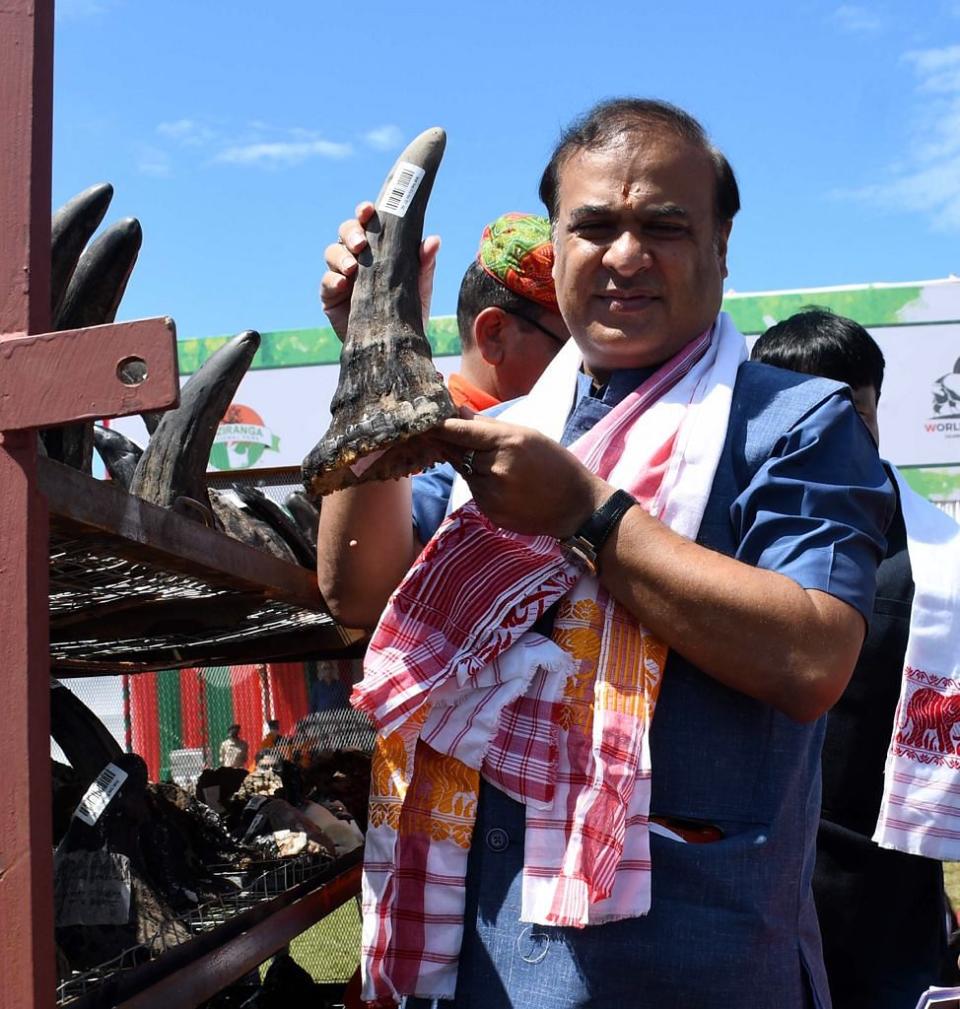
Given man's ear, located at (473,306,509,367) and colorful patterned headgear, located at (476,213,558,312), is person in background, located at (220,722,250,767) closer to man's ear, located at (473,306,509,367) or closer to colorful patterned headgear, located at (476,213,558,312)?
man's ear, located at (473,306,509,367)

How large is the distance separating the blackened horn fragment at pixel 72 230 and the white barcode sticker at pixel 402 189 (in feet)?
1.16

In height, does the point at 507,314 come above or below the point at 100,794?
above

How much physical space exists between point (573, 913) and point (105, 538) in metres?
0.66

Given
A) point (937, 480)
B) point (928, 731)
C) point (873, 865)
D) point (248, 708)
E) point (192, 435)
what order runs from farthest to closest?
point (937, 480) < point (248, 708) < point (873, 865) < point (928, 731) < point (192, 435)

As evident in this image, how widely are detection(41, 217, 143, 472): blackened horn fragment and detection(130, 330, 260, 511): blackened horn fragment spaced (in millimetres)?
294

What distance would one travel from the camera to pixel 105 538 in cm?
139

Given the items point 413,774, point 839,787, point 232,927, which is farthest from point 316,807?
point 413,774

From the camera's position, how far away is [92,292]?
63.5 inches

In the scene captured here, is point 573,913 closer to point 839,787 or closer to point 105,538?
point 105,538

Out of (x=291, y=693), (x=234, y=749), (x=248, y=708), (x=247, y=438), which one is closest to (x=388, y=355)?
(x=291, y=693)

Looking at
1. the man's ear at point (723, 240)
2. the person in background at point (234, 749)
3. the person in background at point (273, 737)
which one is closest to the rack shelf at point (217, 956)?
the man's ear at point (723, 240)

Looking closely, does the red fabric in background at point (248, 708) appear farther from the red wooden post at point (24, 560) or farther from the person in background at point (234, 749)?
the red wooden post at point (24, 560)

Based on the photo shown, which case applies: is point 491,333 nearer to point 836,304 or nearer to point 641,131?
point 641,131

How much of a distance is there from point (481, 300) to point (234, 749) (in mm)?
5846
